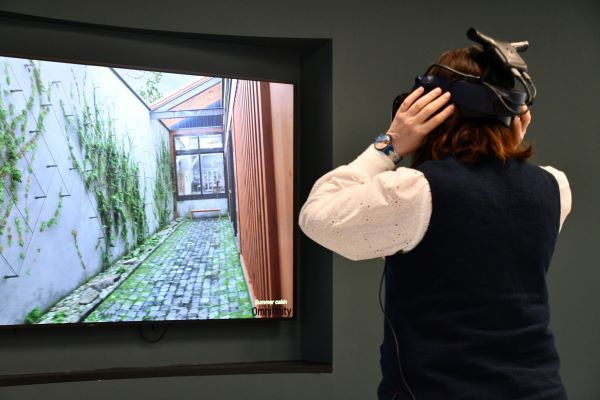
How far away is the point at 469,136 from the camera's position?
1.01 metres

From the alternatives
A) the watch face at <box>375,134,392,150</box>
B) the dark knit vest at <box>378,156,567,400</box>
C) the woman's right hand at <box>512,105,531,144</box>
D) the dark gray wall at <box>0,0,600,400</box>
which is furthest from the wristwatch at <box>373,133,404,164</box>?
the dark gray wall at <box>0,0,600,400</box>

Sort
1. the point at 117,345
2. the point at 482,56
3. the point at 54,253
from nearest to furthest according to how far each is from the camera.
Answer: the point at 482,56 < the point at 54,253 < the point at 117,345

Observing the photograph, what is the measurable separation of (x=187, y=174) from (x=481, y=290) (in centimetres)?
184

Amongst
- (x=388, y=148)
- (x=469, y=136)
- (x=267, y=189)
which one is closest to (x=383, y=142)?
(x=388, y=148)

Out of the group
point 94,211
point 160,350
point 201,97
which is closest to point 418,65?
point 201,97

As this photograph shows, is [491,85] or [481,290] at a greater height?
[491,85]

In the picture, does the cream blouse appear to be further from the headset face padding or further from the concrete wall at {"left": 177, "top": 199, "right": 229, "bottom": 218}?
the concrete wall at {"left": 177, "top": 199, "right": 229, "bottom": 218}

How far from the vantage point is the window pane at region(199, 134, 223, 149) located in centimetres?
258

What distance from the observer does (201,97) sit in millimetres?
2564

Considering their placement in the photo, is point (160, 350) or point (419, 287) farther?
point (160, 350)

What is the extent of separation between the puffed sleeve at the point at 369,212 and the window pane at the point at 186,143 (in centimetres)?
162

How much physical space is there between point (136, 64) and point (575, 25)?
7.18ft

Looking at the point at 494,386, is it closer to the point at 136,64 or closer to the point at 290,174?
the point at 290,174

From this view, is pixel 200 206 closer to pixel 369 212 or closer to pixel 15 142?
pixel 15 142
